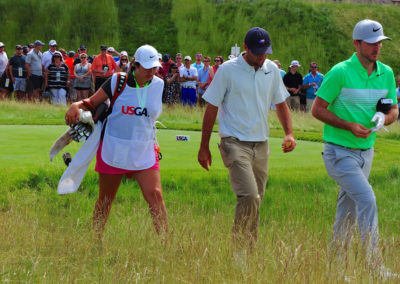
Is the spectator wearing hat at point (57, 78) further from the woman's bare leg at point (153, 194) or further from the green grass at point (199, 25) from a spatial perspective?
the green grass at point (199, 25)

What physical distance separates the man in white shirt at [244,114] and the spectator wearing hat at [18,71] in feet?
64.5

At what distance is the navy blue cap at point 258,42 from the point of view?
263 inches

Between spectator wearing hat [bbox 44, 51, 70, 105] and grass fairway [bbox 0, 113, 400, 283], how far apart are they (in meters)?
10.6

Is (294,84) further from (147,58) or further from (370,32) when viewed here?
(370,32)

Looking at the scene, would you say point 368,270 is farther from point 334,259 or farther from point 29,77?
point 29,77

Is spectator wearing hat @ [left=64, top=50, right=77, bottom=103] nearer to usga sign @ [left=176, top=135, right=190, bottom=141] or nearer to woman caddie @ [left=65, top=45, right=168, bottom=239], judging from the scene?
usga sign @ [left=176, top=135, right=190, bottom=141]

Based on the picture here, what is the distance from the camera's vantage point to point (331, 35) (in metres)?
49.1

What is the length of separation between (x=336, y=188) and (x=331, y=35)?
130 ft

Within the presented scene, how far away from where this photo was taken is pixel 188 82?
2588cm

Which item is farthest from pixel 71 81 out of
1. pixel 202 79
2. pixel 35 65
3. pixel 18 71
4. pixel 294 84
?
pixel 294 84

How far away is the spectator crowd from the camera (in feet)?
80.7

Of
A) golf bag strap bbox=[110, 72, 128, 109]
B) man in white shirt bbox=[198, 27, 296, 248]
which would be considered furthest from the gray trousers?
golf bag strap bbox=[110, 72, 128, 109]

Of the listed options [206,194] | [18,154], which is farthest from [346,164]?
[18,154]

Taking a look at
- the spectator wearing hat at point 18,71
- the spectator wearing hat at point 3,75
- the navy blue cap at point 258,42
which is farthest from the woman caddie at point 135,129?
the spectator wearing hat at point 3,75
